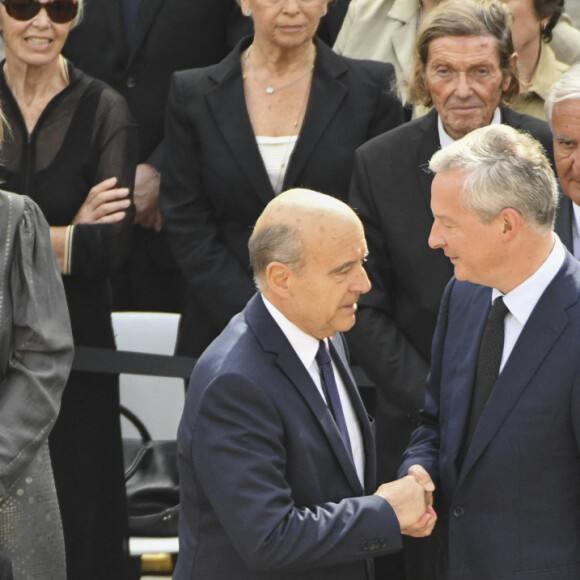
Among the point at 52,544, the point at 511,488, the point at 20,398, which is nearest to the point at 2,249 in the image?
the point at 20,398

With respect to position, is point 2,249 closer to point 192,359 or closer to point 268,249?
point 268,249

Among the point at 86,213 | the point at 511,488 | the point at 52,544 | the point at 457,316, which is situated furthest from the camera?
the point at 86,213

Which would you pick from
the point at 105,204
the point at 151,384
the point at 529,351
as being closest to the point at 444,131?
the point at 105,204

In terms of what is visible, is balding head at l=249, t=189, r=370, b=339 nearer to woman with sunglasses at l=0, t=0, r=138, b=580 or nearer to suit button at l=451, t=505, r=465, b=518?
suit button at l=451, t=505, r=465, b=518

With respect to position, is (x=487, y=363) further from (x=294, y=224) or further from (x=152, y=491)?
(x=152, y=491)

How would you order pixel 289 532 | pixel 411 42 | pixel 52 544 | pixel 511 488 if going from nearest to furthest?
pixel 289 532 → pixel 511 488 → pixel 52 544 → pixel 411 42

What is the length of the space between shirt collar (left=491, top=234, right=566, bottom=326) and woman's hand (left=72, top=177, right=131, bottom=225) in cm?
194

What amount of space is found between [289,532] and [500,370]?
2.41ft

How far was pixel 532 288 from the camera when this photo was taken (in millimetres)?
3197

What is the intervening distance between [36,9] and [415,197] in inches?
65.6

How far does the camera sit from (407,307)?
4.35 meters

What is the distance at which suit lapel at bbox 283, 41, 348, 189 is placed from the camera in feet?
15.4

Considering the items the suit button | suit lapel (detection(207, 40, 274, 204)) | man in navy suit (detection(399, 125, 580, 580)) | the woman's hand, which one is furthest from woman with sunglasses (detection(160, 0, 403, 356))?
the suit button

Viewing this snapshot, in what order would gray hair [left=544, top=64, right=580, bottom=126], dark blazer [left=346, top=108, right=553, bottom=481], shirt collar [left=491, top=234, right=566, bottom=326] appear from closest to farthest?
1. shirt collar [left=491, top=234, right=566, bottom=326]
2. gray hair [left=544, top=64, right=580, bottom=126]
3. dark blazer [left=346, top=108, right=553, bottom=481]
